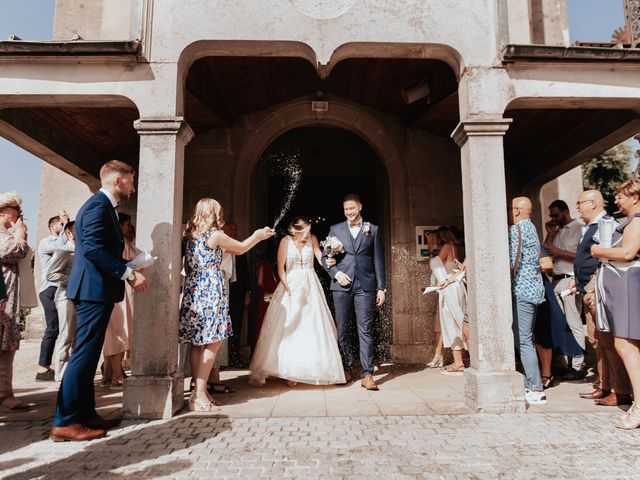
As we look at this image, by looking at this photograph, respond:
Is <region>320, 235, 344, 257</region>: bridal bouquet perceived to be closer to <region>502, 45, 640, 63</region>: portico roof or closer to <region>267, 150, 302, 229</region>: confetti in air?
<region>502, 45, 640, 63</region>: portico roof

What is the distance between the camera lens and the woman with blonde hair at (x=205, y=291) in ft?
15.1

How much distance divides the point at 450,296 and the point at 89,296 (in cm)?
485

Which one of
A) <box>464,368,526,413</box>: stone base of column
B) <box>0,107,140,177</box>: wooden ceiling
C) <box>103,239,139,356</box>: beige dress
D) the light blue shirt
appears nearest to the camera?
<box>464,368,526,413</box>: stone base of column

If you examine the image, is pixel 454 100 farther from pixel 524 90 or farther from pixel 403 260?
pixel 403 260

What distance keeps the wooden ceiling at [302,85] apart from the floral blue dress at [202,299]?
304 centimetres

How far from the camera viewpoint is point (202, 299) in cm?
465

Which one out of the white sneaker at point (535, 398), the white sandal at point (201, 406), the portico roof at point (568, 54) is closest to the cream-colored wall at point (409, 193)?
the white sneaker at point (535, 398)

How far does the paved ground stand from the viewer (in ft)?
9.76

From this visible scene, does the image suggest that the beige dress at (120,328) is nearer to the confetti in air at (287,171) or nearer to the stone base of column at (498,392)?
the stone base of column at (498,392)

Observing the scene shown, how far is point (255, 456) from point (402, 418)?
1547 mm

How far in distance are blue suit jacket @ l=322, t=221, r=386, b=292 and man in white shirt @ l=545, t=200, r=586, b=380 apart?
2.34m

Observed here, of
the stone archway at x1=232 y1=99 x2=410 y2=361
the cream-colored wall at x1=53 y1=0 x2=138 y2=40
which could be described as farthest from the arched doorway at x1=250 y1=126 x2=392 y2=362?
the cream-colored wall at x1=53 y1=0 x2=138 y2=40

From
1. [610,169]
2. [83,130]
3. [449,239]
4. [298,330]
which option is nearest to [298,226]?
[298,330]

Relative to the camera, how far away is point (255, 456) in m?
3.22
